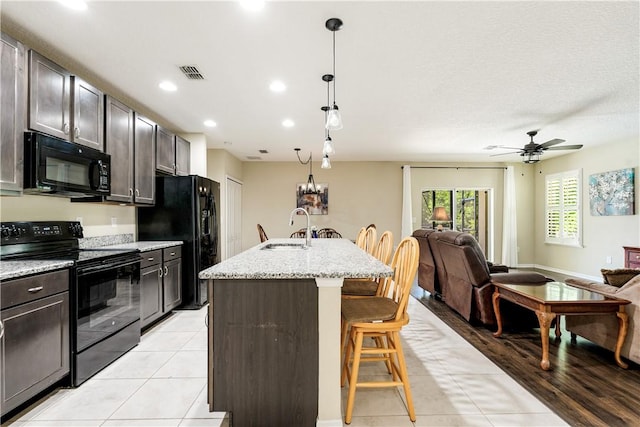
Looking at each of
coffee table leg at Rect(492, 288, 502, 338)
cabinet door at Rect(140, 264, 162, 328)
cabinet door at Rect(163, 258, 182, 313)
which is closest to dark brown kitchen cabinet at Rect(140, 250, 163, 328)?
cabinet door at Rect(140, 264, 162, 328)

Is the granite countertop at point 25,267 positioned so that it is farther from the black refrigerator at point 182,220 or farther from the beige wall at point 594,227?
the beige wall at point 594,227

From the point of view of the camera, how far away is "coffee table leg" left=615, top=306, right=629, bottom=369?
2369mm

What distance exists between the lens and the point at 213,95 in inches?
133

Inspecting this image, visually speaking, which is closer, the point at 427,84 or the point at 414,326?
the point at 427,84

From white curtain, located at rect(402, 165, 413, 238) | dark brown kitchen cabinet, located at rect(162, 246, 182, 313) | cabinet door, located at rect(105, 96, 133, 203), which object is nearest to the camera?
cabinet door, located at rect(105, 96, 133, 203)

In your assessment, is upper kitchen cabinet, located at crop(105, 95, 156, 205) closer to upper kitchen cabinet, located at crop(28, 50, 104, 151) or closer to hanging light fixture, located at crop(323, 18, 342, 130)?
upper kitchen cabinet, located at crop(28, 50, 104, 151)

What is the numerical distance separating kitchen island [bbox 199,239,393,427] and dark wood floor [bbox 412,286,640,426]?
1.48 meters

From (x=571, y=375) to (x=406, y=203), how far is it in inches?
202

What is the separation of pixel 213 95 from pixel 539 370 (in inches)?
153

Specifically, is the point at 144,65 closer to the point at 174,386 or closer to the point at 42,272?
the point at 42,272

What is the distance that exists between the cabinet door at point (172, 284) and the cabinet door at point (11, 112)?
170 cm

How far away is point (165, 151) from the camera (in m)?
3.97

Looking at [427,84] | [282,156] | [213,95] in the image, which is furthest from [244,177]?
[427,84]

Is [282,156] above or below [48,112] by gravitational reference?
above
